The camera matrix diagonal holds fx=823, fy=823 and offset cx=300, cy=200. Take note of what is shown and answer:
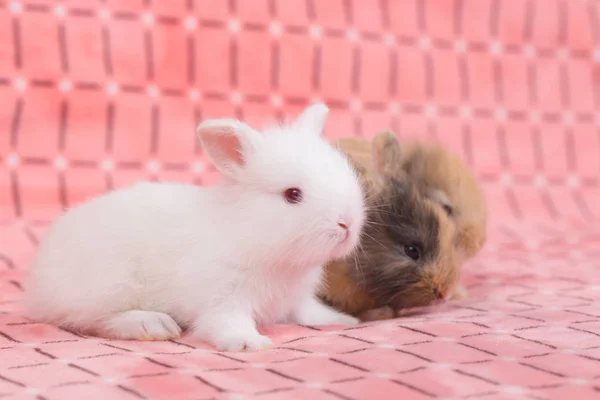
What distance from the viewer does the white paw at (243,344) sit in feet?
4.40

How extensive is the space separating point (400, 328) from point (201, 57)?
1.42 m

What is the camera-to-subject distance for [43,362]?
1.25 metres

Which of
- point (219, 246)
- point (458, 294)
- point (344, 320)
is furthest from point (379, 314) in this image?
point (219, 246)

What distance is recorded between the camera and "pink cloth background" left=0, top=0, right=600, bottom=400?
119 centimetres

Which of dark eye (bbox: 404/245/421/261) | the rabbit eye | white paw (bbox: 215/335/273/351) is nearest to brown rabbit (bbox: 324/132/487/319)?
the rabbit eye

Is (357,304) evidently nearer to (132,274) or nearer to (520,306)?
(520,306)

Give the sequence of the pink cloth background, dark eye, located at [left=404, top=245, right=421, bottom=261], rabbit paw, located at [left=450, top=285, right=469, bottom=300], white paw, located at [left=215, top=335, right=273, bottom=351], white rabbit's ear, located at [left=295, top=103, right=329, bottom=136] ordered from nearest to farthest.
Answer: the pink cloth background
white paw, located at [left=215, top=335, right=273, bottom=351]
white rabbit's ear, located at [left=295, top=103, right=329, bottom=136]
dark eye, located at [left=404, top=245, right=421, bottom=261]
rabbit paw, located at [left=450, top=285, right=469, bottom=300]

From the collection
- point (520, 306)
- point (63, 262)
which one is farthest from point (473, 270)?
point (63, 262)

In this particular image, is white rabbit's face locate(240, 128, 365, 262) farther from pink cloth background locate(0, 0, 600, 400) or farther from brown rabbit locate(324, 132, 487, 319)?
brown rabbit locate(324, 132, 487, 319)

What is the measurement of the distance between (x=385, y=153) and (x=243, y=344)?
0.57 meters

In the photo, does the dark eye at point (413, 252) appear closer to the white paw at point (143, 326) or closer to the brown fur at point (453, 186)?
the brown fur at point (453, 186)

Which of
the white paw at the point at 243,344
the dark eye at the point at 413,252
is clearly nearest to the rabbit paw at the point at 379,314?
the dark eye at the point at 413,252

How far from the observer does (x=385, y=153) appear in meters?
1.72

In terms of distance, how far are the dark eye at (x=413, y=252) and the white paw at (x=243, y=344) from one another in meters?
0.38
